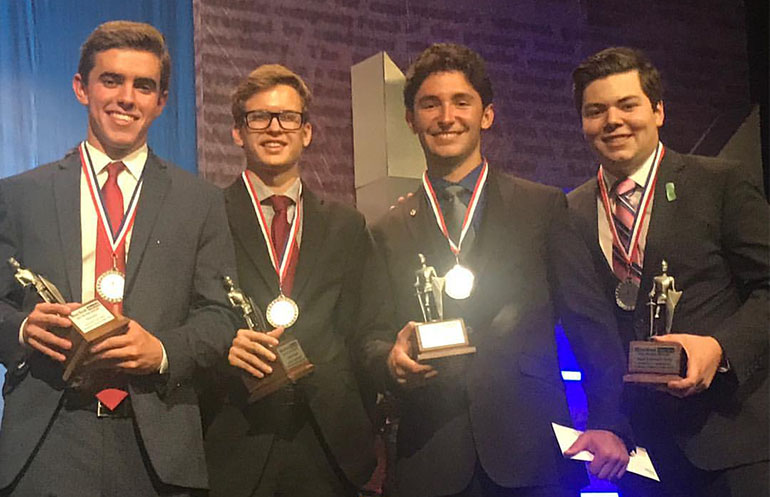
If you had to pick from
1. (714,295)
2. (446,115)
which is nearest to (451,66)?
(446,115)

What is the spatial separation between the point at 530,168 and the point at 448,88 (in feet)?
8.46

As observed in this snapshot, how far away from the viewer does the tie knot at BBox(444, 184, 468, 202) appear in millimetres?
2812

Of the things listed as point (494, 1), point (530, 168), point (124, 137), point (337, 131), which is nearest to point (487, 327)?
point (124, 137)

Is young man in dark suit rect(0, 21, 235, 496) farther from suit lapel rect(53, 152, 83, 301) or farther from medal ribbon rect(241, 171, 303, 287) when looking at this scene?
medal ribbon rect(241, 171, 303, 287)

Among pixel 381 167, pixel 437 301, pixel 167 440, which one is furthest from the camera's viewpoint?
pixel 381 167

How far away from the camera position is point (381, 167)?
4547 mm

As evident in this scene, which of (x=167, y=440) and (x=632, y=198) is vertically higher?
(x=632, y=198)

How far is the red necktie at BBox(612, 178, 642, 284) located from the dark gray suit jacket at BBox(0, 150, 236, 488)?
122 cm

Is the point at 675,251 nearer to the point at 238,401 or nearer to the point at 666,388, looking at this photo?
the point at 666,388

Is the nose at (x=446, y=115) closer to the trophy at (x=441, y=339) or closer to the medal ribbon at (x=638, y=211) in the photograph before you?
the medal ribbon at (x=638, y=211)

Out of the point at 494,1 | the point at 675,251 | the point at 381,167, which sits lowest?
the point at 675,251

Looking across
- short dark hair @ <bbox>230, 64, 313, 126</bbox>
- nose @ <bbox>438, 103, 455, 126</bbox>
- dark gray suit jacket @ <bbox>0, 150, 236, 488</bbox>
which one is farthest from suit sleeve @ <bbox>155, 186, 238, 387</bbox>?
nose @ <bbox>438, 103, 455, 126</bbox>

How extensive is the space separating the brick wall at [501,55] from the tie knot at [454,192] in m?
1.86

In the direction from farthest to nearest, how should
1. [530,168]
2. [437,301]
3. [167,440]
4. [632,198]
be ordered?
[530,168]
[632,198]
[437,301]
[167,440]
